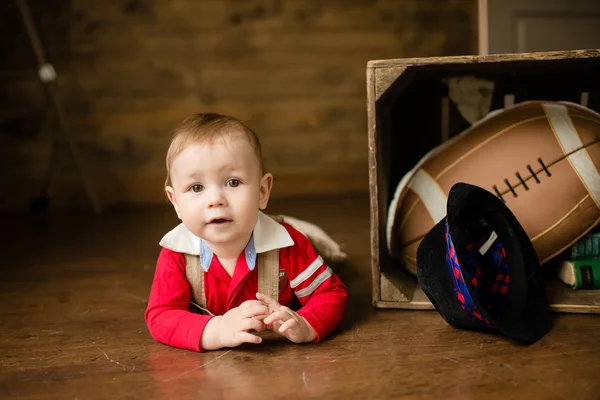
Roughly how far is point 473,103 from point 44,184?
206cm

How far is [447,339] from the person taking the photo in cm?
119

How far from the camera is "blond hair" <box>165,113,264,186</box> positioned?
3.71 feet

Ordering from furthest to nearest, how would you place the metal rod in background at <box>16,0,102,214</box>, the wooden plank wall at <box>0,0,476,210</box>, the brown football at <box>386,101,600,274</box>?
1. the wooden plank wall at <box>0,0,476,210</box>
2. the metal rod in background at <box>16,0,102,214</box>
3. the brown football at <box>386,101,600,274</box>

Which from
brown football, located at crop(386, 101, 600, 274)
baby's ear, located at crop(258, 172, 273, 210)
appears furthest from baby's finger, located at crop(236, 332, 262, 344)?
brown football, located at crop(386, 101, 600, 274)

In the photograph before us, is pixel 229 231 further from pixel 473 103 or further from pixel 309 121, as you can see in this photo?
pixel 309 121

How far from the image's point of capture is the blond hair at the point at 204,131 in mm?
1132

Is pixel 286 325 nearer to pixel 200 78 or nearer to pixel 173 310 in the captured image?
pixel 173 310

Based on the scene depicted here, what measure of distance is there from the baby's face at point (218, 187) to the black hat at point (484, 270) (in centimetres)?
37

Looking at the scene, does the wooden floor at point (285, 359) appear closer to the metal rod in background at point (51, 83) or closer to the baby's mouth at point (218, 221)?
the baby's mouth at point (218, 221)

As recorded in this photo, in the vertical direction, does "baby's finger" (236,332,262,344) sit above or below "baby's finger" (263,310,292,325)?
below

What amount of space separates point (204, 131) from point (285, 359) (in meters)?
0.42

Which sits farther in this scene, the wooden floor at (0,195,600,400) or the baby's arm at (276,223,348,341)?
the baby's arm at (276,223,348,341)

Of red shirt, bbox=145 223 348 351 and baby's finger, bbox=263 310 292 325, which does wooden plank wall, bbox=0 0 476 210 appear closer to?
red shirt, bbox=145 223 348 351

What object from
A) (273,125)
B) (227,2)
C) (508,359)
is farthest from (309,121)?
(508,359)
